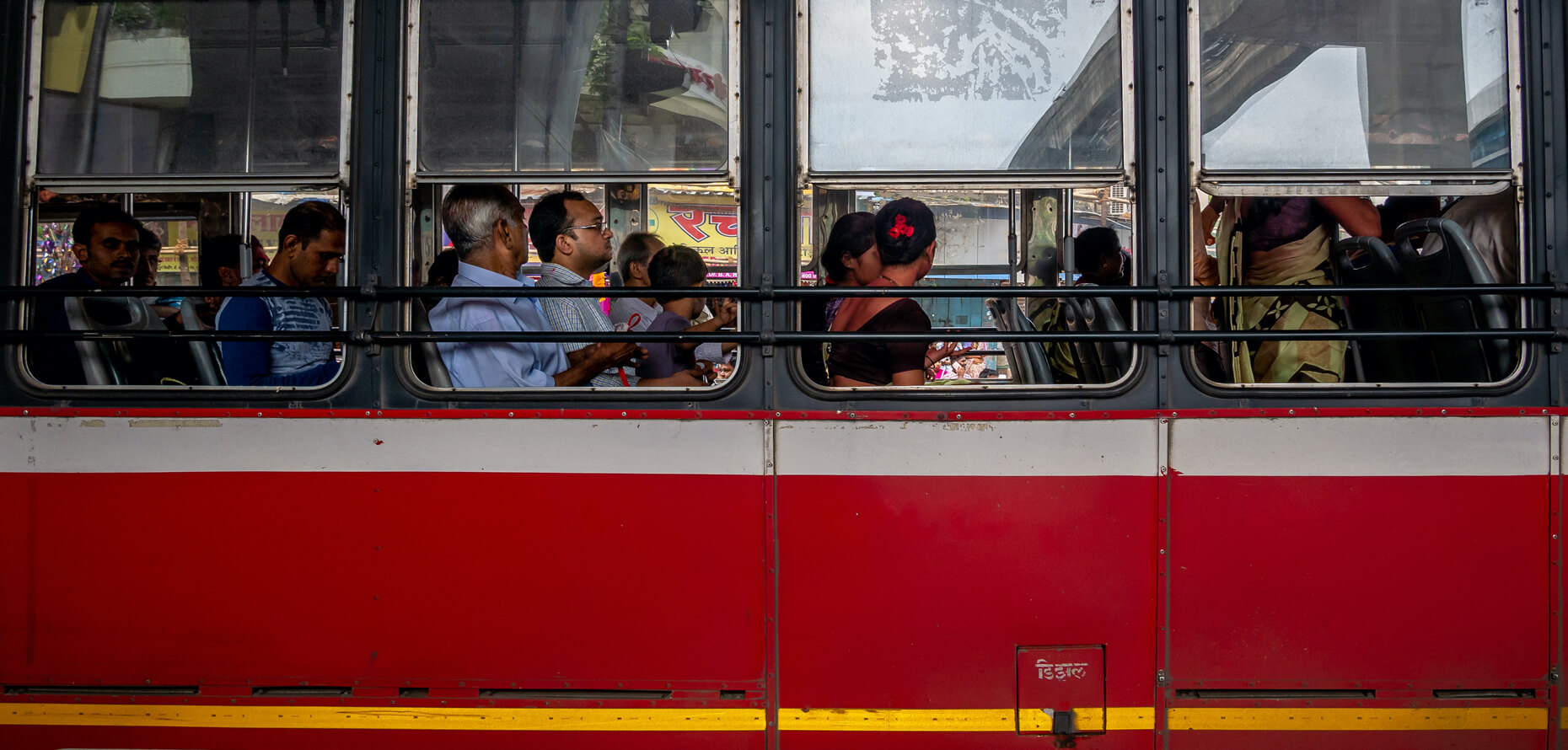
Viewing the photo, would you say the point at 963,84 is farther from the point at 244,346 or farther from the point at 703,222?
the point at 244,346

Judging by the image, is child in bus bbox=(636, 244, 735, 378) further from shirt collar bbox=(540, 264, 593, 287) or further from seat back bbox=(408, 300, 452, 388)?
seat back bbox=(408, 300, 452, 388)

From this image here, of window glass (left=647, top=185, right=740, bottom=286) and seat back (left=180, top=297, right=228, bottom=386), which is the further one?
seat back (left=180, top=297, right=228, bottom=386)

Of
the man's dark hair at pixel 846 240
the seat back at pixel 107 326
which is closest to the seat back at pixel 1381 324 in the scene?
the man's dark hair at pixel 846 240

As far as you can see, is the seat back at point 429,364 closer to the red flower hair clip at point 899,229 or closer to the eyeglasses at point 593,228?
the eyeglasses at point 593,228

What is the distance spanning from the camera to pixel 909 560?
2.49 metres

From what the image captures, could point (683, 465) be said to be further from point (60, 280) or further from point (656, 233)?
point (60, 280)

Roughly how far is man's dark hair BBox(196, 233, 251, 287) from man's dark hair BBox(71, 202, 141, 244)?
32.1 inches

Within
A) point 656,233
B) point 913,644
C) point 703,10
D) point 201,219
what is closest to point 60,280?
point 201,219

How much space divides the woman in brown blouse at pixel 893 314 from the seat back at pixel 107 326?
2041mm

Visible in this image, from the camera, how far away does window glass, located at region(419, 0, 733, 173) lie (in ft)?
8.20

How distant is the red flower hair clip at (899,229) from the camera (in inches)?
103

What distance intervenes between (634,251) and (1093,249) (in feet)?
5.64

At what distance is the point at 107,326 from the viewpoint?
2.81m

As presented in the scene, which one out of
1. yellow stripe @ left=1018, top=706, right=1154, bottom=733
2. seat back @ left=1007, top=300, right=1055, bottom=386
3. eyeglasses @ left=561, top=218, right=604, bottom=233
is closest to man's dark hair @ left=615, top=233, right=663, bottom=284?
eyeglasses @ left=561, top=218, right=604, bottom=233
